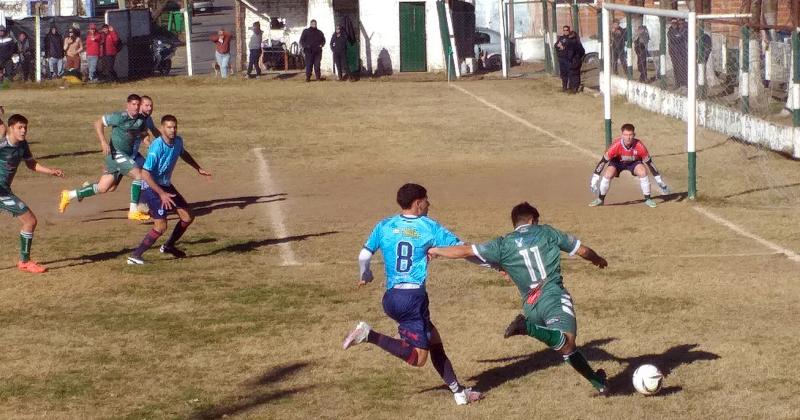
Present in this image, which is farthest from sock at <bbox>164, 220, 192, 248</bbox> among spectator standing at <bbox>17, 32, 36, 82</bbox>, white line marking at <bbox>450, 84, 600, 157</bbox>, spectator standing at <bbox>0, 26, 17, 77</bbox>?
spectator standing at <bbox>17, 32, 36, 82</bbox>

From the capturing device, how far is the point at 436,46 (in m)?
46.6

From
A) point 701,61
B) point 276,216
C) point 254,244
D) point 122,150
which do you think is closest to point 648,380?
point 254,244

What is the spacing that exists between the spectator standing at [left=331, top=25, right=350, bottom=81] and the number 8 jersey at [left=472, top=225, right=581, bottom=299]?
3381cm

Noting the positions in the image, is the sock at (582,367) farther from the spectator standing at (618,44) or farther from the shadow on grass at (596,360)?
the spectator standing at (618,44)

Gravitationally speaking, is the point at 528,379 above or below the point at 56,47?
below

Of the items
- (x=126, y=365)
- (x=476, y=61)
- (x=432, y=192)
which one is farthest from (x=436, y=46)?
(x=126, y=365)

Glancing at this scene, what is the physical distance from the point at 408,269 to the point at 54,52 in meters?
36.1

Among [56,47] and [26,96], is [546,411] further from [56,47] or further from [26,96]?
[56,47]

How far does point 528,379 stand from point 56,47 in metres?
35.6

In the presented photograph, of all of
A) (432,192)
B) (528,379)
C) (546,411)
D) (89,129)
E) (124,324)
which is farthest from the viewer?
(89,129)

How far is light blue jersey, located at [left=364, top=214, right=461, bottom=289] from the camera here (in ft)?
32.7

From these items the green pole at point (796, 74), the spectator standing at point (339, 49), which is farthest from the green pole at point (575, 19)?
the green pole at point (796, 74)

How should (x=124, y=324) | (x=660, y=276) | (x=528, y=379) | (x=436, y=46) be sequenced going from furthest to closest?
(x=436, y=46) < (x=660, y=276) < (x=124, y=324) < (x=528, y=379)

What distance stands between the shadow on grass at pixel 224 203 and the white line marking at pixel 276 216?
427 mm
